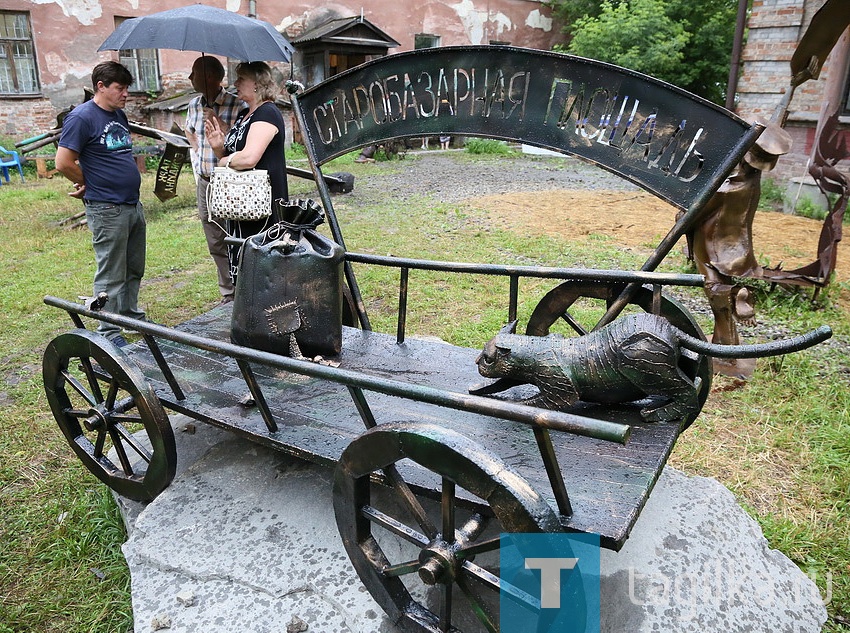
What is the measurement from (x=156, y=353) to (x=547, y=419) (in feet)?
4.98

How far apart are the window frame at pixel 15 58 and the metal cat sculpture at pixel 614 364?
13.4 metres

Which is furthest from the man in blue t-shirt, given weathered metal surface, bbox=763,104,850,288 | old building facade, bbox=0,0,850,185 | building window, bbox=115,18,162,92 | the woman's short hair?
building window, bbox=115,18,162,92

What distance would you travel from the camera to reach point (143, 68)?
13.4m

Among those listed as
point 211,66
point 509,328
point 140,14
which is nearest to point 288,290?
point 509,328

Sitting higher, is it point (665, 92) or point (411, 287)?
point (665, 92)

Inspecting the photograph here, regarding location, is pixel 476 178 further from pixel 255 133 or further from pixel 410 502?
pixel 410 502

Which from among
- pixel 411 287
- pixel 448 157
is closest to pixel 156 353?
pixel 411 287

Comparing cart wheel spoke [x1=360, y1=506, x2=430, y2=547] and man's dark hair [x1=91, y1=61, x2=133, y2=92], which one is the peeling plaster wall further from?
cart wheel spoke [x1=360, y1=506, x2=430, y2=547]

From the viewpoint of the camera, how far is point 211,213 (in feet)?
12.6

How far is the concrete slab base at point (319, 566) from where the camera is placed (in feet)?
6.59

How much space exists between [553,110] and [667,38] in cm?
1501

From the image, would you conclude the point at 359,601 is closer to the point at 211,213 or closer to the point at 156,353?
the point at 156,353

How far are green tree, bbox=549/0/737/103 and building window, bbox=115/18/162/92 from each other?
9.06 metres

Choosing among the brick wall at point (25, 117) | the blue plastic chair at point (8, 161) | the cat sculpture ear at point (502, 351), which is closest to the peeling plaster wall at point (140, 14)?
the brick wall at point (25, 117)
